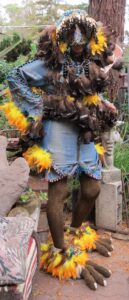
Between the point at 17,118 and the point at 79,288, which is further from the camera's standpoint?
the point at 79,288

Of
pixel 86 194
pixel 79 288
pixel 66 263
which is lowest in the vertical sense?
pixel 79 288

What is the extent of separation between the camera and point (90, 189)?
2906 mm

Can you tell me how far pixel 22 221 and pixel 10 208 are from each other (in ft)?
1.55

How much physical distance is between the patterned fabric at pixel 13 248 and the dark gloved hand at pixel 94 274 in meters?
1.00

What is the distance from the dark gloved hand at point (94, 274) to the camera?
278 cm

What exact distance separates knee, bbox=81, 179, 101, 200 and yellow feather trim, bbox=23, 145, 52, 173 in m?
0.36

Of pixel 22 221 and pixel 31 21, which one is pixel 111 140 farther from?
pixel 31 21

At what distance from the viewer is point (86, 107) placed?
266 cm

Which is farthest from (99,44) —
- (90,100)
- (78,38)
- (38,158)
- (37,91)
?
(38,158)

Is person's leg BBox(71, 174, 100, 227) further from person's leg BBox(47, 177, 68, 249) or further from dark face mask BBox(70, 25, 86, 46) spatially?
dark face mask BBox(70, 25, 86, 46)

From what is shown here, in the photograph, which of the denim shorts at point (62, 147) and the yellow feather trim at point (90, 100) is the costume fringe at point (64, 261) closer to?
the denim shorts at point (62, 147)

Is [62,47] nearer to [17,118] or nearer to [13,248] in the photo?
[17,118]

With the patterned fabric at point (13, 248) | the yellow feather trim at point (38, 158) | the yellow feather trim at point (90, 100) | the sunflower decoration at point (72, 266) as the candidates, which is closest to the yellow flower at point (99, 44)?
the yellow feather trim at point (90, 100)

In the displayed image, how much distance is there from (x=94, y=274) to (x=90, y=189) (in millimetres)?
578
